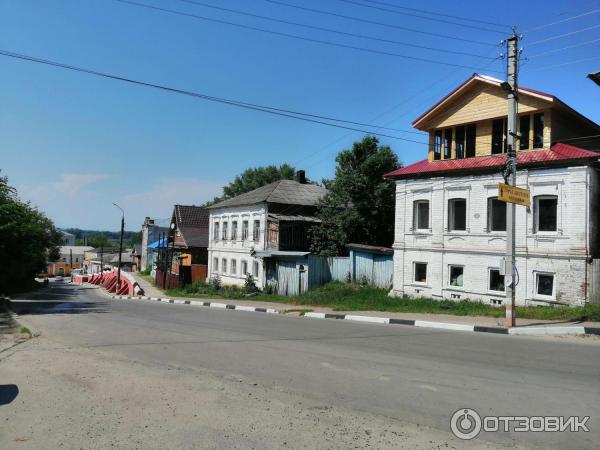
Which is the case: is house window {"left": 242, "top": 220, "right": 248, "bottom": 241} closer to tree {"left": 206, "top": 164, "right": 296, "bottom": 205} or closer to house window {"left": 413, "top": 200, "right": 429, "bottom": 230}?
house window {"left": 413, "top": 200, "right": 429, "bottom": 230}

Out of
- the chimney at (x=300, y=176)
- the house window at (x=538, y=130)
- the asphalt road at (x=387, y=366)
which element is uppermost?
the chimney at (x=300, y=176)

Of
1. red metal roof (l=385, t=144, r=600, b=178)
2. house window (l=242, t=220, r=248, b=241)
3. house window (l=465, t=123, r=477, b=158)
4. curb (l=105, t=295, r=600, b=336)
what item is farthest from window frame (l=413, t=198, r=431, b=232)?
house window (l=242, t=220, r=248, b=241)

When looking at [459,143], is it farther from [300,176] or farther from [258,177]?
[258,177]

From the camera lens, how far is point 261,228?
33438 millimetres

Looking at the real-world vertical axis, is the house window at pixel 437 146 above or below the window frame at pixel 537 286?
above

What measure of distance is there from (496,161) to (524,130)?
1.65m

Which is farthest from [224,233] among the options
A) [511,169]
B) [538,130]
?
[511,169]

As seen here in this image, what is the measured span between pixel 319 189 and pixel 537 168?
2106cm

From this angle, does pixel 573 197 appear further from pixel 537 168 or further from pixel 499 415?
pixel 499 415

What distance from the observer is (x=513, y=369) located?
8367 millimetres

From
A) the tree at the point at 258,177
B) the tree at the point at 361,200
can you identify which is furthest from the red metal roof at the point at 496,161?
the tree at the point at 258,177

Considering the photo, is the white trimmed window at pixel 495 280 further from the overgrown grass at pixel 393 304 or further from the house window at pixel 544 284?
the house window at pixel 544 284

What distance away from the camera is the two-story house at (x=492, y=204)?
1689cm

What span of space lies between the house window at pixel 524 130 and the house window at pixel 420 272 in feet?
21.8
